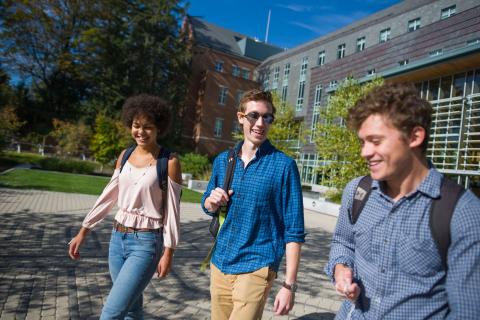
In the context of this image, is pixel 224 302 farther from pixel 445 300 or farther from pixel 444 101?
pixel 444 101

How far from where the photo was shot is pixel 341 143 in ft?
54.5

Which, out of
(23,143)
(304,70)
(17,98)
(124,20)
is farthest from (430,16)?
(17,98)

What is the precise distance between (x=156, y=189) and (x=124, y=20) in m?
37.6

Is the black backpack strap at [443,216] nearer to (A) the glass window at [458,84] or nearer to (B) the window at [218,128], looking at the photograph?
(A) the glass window at [458,84]

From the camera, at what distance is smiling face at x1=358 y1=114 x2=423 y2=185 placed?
1634 mm

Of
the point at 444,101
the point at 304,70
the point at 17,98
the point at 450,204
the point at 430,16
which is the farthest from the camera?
the point at 304,70

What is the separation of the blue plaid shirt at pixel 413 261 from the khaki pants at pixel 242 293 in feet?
2.10

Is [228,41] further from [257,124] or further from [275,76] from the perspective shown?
[257,124]

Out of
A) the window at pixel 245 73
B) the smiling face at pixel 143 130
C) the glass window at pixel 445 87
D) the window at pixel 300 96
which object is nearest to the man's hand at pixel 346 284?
the smiling face at pixel 143 130

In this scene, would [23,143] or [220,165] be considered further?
[23,143]

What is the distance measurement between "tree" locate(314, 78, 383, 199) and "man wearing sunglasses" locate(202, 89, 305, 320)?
14.0m

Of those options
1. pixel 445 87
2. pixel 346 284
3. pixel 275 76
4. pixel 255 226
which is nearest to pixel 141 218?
pixel 255 226

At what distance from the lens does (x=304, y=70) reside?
3888 centimetres

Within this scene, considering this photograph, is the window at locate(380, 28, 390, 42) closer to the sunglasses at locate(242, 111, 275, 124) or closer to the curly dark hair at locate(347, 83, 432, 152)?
the sunglasses at locate(242, 111, 275, 124)
